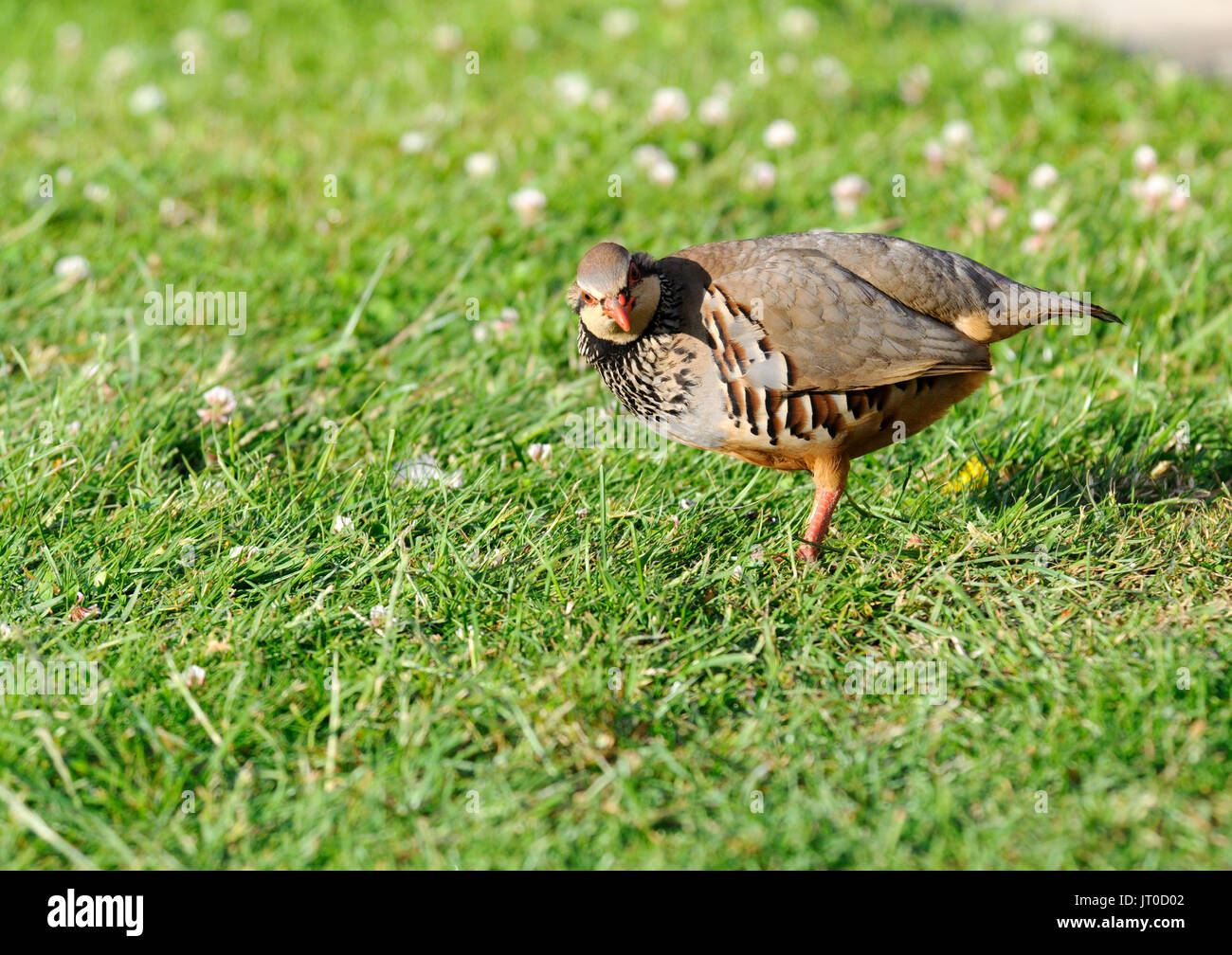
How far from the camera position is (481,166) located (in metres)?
5.90

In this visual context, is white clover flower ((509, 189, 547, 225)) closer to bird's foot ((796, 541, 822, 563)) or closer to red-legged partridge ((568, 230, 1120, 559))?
red-legged partridge ((568, 230, 1120, 559))

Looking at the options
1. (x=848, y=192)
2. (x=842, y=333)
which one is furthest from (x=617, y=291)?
(x=848, y=192)

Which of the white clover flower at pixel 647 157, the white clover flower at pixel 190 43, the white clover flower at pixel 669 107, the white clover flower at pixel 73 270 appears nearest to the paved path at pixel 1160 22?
the white clover flower at pixel 669 107

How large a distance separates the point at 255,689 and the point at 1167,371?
→ 342cm

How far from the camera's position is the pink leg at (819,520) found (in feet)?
12.3

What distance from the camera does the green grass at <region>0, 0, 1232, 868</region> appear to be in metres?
2.89

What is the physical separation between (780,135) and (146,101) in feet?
11.5

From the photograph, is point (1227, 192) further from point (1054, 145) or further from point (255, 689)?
point (255, 689)

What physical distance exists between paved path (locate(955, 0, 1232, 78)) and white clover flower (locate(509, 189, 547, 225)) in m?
4.11

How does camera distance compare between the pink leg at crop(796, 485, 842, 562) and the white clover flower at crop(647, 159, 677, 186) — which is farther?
the white clover flower at crop(647, 159, 677, 186)

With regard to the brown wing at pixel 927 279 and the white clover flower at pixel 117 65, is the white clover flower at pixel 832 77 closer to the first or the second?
the brown wing at pixel 927 279

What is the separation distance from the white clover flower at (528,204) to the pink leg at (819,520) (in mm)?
2257

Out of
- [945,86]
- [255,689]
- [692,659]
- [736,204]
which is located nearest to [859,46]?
[945,86]

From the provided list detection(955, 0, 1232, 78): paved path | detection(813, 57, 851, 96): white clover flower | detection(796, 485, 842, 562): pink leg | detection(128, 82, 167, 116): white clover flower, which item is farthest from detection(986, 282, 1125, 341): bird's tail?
detection(128, 82, 167, 116): white clover flower
